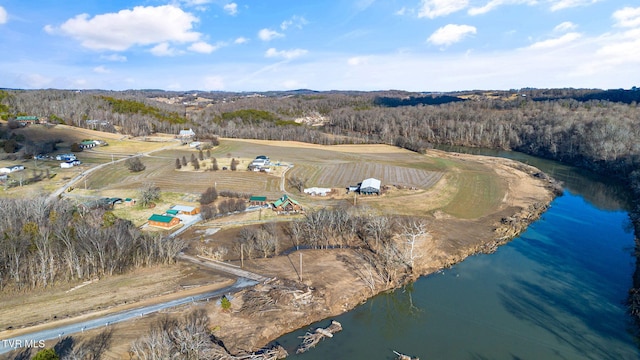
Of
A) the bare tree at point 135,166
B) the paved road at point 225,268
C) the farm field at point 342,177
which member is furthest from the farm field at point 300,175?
the paved road at point 225,268

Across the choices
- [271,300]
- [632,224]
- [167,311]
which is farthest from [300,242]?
[632,224]

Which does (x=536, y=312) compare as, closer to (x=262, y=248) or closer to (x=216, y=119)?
(x=262, y=248)

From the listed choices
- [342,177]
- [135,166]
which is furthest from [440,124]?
[135,166]

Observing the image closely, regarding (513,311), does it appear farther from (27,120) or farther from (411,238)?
(27,120)

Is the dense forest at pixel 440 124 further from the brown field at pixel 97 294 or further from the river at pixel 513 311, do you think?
the brown field at pixel 97 294

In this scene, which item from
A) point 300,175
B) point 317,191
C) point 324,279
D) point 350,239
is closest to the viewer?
point 324,279

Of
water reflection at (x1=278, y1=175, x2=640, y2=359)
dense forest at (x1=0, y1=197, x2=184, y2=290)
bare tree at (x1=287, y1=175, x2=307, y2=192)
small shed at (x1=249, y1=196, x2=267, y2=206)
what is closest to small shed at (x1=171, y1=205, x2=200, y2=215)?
small shed at (x1=249, y1=196, x2=267, y2=206)
